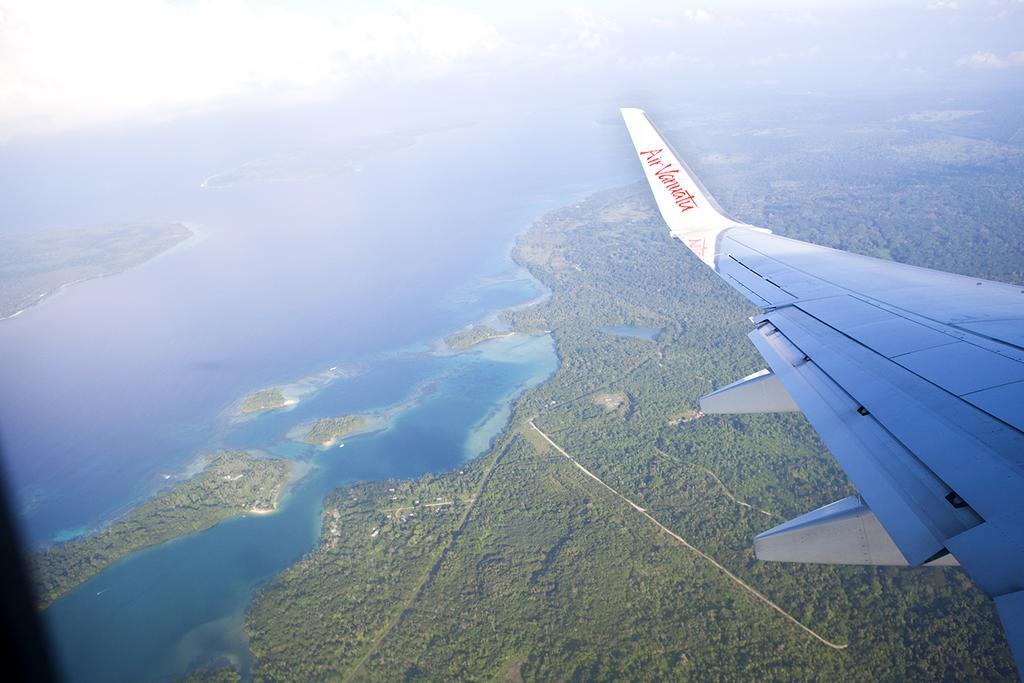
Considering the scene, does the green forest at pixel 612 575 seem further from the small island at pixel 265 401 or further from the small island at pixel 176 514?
the small island at pixel 265 401

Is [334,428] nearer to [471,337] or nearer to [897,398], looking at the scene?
[471,337]

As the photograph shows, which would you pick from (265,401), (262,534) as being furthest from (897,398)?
(265,401)

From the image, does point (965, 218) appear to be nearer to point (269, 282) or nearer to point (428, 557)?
point (428, 557)

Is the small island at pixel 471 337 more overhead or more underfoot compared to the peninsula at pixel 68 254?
more underfoot

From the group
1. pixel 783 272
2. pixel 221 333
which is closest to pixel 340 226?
pixel 221 333

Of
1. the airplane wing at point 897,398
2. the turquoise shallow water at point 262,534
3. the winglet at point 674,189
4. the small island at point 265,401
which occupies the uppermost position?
the winglet at point 674,189

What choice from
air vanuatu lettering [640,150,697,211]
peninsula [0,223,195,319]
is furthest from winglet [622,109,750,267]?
peninsula [0,223,195,319]

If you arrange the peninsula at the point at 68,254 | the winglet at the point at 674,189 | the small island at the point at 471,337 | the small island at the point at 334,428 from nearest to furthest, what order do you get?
the winglet at the point at 674,189 < the small island at the point at 334,428 < the small island at the point at 471,337 < the peninsula at the point at 68,254

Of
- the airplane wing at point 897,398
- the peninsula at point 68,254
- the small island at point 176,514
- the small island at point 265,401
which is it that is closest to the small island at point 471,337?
the small island at point 265,401

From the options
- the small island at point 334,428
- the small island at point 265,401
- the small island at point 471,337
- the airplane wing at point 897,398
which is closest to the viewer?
the airplane wing at point 897,398
